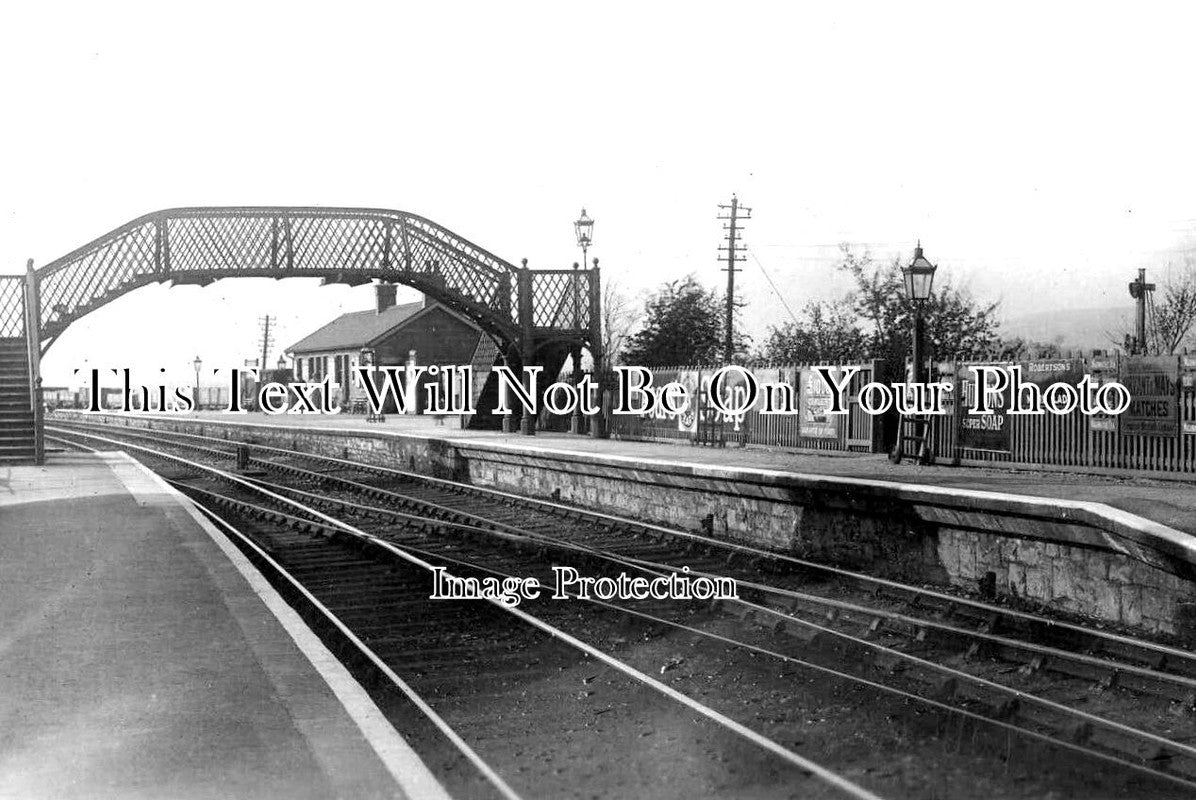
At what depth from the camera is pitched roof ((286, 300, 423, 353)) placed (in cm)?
6000

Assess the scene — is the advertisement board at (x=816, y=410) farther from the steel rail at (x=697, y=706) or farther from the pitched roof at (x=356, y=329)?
the pitched roof at (x=356, y=329)

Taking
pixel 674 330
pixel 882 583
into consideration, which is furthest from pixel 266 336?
pixel 882 583

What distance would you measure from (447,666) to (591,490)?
34.8ft

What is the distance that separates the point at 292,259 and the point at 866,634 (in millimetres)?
21706

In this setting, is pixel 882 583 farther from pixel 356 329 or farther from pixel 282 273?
pixel 356 329

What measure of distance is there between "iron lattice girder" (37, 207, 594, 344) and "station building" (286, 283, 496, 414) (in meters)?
20.8

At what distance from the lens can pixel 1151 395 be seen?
15.3 m

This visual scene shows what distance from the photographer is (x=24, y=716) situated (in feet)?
19.4

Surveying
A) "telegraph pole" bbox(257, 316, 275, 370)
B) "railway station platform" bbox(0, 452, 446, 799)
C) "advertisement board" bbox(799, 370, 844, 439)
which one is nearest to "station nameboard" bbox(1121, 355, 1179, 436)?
"advertisement board" bbox(799, 370, 844, 439)

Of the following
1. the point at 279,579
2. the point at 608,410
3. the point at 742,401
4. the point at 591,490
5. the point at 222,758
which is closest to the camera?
the point at 222,758

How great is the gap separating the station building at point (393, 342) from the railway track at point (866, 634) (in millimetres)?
36195

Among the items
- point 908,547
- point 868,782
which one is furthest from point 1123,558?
point 868,782

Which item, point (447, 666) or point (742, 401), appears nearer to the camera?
point (447, 666)

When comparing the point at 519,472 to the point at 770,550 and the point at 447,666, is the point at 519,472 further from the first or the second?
the point at 447,666
